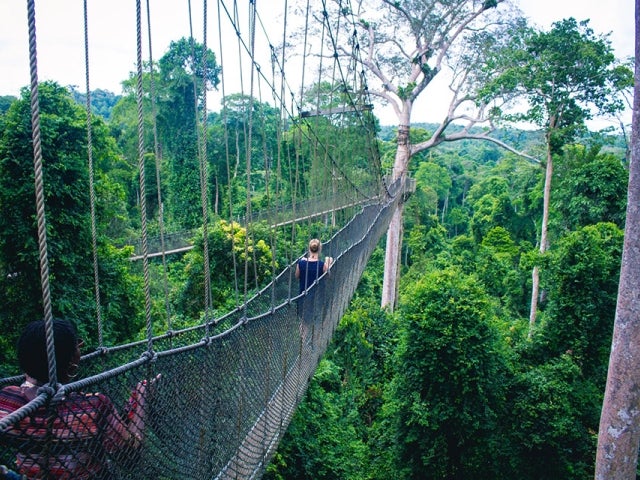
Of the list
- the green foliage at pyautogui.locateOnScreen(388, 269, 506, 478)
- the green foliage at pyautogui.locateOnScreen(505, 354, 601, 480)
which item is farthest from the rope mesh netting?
the green foliage at pyautogui.locateOnScreen(505, 354, 601, 480)

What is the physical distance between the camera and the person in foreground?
724 mm

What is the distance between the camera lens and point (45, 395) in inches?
28.0

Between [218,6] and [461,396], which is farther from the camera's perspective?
[461,396]

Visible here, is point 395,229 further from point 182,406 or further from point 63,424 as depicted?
point 63,424

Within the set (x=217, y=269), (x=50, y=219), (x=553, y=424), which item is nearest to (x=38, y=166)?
(x=50, y=219)

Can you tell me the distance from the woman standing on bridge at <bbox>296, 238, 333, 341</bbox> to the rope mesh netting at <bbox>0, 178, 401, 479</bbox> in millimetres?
16

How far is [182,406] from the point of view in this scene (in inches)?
46.0

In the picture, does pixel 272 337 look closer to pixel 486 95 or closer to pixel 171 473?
pixel 171 473

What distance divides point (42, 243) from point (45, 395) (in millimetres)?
210

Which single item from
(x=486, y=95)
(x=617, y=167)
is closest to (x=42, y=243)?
(x=486, y=95)

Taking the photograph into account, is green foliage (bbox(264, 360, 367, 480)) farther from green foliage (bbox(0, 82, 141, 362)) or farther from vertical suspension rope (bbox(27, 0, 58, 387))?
vertical suspension rope (bbox(27, 0, 58, 387))

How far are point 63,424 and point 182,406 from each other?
433mm

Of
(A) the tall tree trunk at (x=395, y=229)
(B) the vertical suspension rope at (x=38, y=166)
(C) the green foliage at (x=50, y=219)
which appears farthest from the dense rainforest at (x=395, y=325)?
(B) the vertical suspension rope at (x=38, y=166)

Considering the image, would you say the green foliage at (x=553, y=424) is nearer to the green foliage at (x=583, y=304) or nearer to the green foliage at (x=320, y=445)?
the green foliage at (x=583, y=304)
